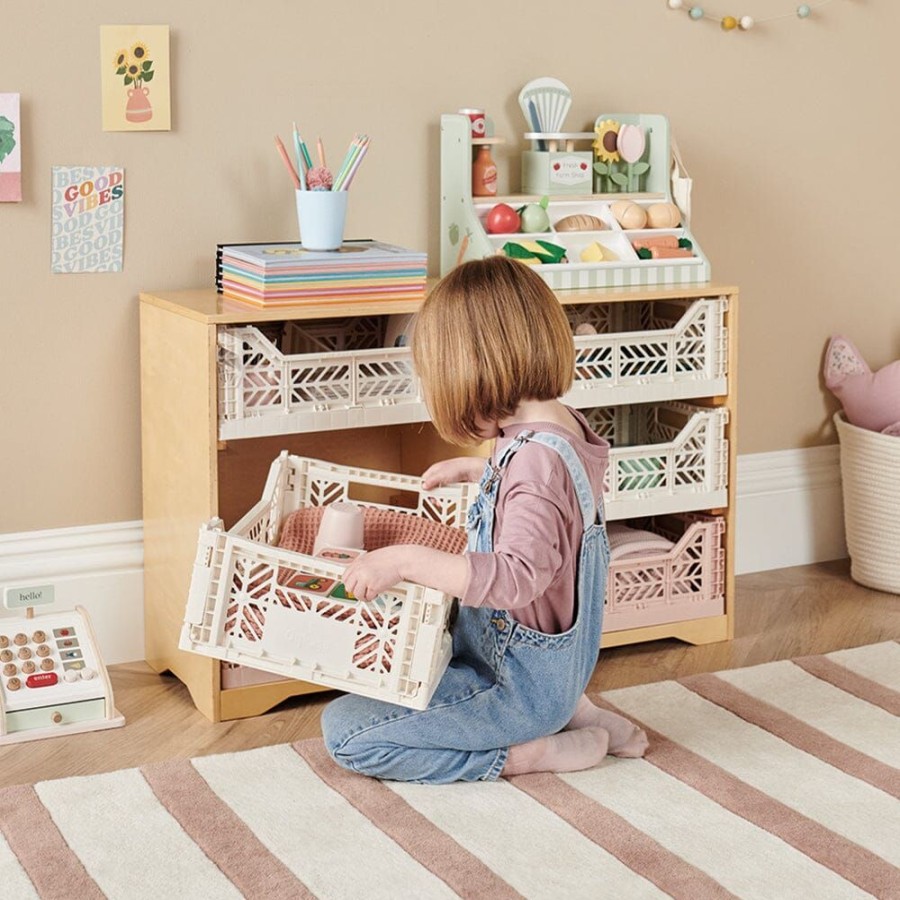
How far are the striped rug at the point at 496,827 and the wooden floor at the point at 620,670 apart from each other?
10cm

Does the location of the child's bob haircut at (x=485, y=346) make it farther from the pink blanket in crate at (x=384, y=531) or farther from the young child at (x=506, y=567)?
the pink blanket in crate at (x=384, y=531)

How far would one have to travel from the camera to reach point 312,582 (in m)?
1.91

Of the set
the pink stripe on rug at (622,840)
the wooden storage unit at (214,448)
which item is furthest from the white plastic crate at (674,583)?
the pink stripe on rug at (622,840)

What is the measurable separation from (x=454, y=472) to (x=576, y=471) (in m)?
0.29

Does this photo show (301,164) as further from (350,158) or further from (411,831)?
(411,831)

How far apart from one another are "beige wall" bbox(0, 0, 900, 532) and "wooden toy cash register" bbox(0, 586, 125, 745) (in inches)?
8.8

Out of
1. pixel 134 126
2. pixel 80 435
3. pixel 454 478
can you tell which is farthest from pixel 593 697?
pixel 134 126

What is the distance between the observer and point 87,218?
2236mm

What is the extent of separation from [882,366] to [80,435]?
1.67 m

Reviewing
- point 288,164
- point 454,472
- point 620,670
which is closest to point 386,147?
point 288,164

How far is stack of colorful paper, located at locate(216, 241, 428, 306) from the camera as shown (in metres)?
2.07

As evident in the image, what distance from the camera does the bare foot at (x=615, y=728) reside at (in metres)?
1.94

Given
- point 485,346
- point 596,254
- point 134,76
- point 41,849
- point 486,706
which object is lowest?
point 41,849

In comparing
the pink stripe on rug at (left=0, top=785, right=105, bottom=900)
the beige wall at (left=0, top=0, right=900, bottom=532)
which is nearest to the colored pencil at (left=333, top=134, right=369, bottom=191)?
the beige wall at (left=0, top=0, right=900, bottom=532)
